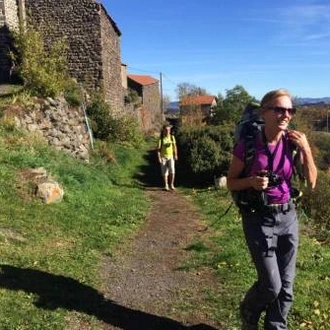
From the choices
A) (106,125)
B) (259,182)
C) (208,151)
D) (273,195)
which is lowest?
(208,151)

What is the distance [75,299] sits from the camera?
5629 mm

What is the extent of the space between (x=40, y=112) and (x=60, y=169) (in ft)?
14.8

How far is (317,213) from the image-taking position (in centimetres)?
Answer: 1280

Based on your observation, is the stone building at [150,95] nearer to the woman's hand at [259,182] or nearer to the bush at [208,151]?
the bush at [208,151]

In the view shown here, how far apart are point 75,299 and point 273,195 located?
2.56 metres

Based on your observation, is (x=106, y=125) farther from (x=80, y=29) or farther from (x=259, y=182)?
(x=259, y=182)

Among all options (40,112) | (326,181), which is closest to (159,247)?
(326,181)

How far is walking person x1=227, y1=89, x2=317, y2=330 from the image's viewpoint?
13.8 feet

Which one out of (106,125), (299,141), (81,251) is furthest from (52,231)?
(106,125)

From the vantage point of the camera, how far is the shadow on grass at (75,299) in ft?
17.2

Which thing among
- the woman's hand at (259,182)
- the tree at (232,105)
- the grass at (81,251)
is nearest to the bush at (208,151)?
the grass at (81,251)

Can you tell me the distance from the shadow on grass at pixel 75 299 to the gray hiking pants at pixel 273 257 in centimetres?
84

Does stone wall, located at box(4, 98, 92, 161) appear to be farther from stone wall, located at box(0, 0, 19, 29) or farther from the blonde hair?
the blonde hair

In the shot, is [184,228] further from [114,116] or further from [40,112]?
[114,116]
